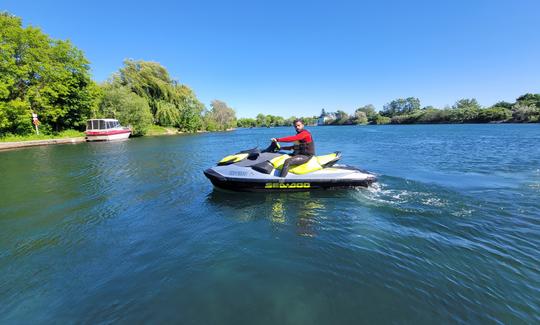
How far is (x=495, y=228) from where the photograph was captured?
502 cm

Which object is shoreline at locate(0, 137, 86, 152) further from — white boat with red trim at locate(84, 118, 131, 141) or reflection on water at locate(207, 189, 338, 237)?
reflection on water at locate(207, 189, 338, 237)

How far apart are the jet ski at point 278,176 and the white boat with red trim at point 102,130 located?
2890 centimetres

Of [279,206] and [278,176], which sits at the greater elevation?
[278,176]

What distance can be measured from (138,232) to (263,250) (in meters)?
2.79

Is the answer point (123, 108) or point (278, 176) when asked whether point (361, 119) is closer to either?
point (123, 108)

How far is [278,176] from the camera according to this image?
23.7ft

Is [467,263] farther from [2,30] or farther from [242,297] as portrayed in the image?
[2,30]

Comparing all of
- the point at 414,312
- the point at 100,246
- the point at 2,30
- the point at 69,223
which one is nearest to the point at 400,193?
the point at 414,312

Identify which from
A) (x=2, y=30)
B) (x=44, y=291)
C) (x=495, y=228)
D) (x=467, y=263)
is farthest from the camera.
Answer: (x=2, y=30)

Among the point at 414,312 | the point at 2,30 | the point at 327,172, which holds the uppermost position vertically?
the point at 2,30

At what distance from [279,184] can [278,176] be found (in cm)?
24

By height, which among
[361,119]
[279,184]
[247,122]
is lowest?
[279,184]

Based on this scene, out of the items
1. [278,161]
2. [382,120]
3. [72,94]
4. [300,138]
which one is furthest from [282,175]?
[382,120]

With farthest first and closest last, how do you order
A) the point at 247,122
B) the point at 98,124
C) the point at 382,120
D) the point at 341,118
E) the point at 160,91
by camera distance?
1. the point at 247,122
2. the point at 341,118
3. the point at 382,120
4. the point at 160,91
5. the point at 98,124
